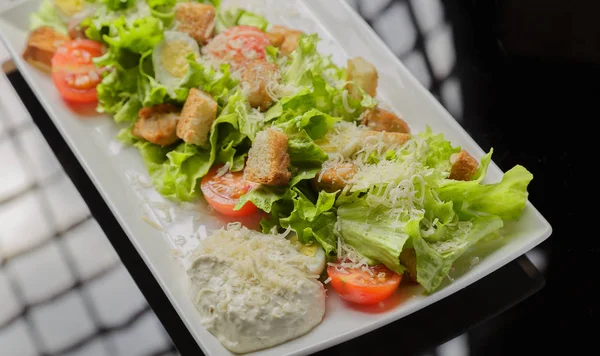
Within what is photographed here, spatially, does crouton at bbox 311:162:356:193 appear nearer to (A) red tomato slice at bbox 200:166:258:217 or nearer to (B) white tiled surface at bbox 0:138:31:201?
(A) red tomato slice at bbox 200:166:258:217

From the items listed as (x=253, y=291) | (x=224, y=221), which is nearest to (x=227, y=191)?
(x=224, y=221)

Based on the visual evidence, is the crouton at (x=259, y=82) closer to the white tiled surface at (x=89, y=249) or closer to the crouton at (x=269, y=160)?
the crouton at (x=269, y=160)

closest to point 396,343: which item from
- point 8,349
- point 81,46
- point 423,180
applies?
point 423,180

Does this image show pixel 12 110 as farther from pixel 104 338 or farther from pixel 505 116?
pixel 505 116

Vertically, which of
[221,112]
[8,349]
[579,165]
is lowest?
[8,349]

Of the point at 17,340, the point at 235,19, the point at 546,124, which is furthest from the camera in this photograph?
the point at 235,19

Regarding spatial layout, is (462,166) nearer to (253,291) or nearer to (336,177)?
(336,177)
